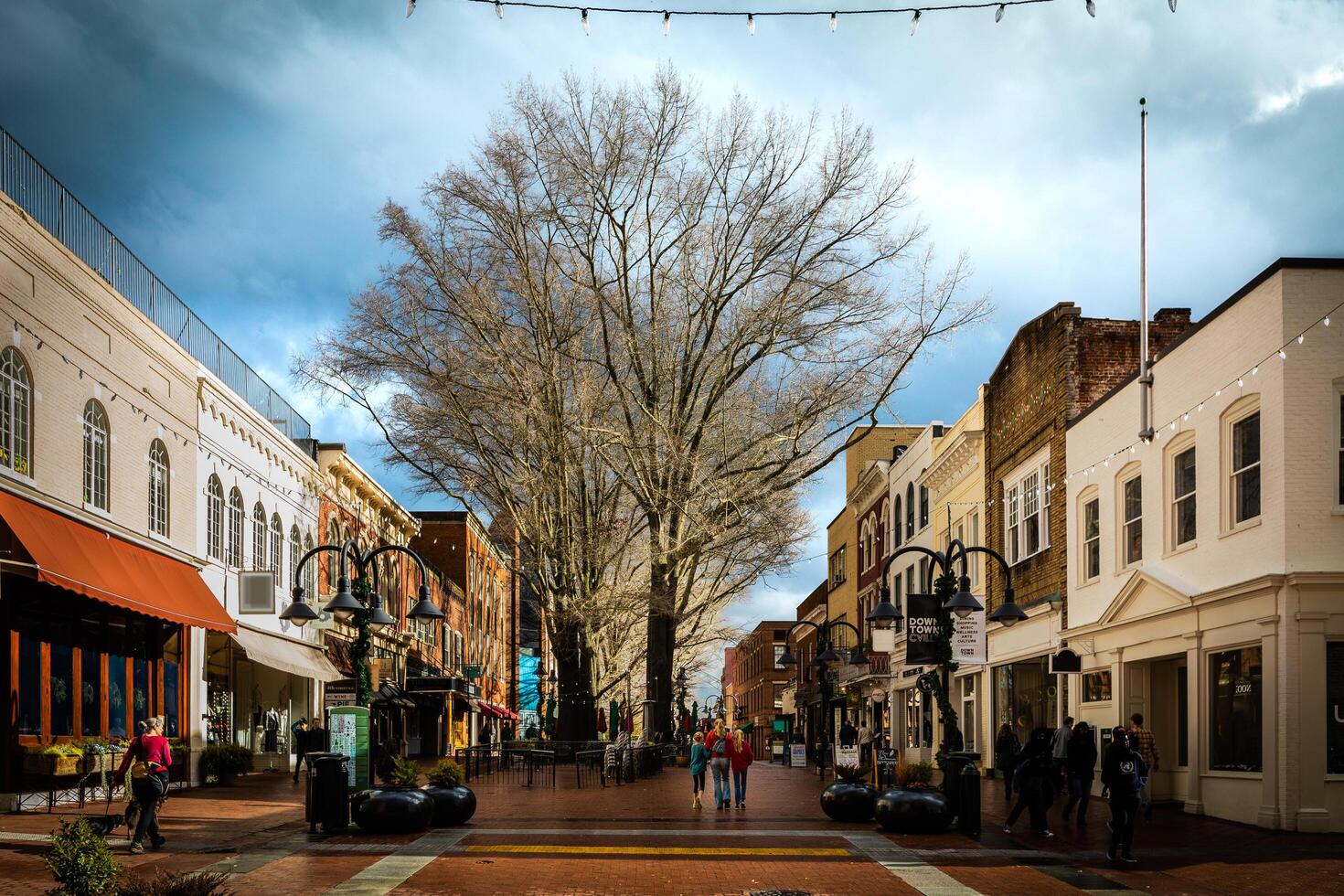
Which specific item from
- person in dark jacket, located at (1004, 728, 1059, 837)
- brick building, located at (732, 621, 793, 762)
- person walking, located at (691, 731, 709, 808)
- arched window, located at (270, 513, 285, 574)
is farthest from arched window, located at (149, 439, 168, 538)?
brick building, located at (732, 621, 793, 762)

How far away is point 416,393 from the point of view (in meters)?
32.7

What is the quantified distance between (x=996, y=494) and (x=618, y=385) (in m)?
10.1

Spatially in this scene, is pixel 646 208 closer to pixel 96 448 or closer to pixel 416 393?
pixel 416 393

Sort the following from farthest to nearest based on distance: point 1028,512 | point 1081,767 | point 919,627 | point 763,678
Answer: point 763,678, point 1028,512, point 919,627, point 1081,767

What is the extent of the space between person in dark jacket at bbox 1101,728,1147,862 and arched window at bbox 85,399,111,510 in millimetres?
16621

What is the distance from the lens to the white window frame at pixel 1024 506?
3092 centimetres

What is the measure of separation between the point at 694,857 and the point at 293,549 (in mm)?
25030

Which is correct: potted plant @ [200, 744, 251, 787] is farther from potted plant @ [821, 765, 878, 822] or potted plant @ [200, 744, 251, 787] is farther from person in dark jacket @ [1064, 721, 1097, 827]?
person in dark jacket @ [1064, 721, 1097, 827]

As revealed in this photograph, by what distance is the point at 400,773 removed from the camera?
18734 millimetres

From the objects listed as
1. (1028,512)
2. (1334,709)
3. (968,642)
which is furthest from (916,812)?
(1028,512)

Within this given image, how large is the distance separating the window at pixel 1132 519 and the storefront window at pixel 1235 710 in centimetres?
384

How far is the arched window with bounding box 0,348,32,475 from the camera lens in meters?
20.2

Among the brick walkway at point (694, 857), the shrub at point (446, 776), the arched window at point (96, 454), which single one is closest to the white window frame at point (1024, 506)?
the brick walkway at point (694, 857)

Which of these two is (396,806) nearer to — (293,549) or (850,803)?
(850,803)
